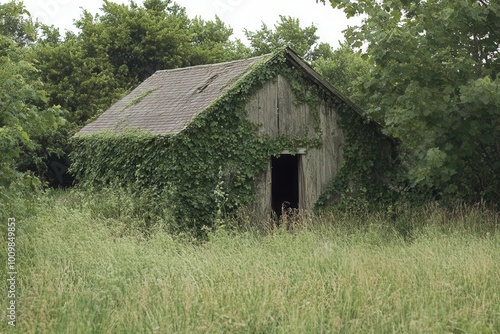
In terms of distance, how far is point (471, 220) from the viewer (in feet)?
43.6

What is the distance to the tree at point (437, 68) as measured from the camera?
13.4m

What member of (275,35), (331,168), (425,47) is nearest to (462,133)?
(425,47)

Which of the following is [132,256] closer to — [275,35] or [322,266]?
[322,266]

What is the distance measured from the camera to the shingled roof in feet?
51.0

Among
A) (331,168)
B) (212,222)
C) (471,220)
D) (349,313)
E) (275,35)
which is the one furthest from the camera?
(275,35)

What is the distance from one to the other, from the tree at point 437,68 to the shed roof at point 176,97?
256 centimetres

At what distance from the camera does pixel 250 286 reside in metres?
8.12

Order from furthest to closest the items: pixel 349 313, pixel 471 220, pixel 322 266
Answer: pixel 471 220, pixel 322 266, pixel 349 313

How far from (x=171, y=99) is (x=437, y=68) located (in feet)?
22.8

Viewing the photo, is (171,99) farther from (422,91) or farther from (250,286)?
(250,286)

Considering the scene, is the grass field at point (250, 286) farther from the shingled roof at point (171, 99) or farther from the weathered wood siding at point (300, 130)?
the weathered wood siding at point (300, 130)

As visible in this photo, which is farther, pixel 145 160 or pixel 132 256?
pixel 145 160

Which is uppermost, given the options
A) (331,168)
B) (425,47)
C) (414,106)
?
(425,47)

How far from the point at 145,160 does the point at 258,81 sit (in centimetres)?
326
